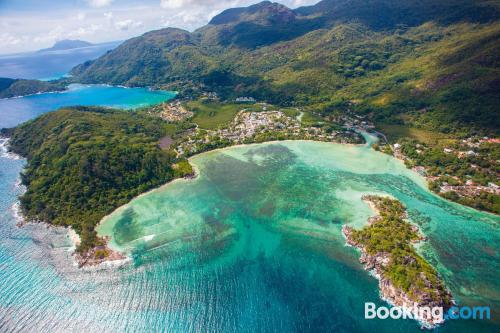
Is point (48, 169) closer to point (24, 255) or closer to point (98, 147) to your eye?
point (98, 147)

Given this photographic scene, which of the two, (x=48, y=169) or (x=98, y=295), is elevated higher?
(x=48, y=169)

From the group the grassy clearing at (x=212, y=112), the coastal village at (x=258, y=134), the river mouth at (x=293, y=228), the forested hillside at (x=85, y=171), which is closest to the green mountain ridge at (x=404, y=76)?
the grassy clearing at (x=212, y=112)

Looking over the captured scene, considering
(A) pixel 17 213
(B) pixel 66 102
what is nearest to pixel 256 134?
(A) pixel 17 213

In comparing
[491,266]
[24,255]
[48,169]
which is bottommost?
[491,266]

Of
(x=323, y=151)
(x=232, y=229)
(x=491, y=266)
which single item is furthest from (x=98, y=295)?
(x=323, y=151)

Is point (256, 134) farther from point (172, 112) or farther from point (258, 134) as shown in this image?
point (172, 112)

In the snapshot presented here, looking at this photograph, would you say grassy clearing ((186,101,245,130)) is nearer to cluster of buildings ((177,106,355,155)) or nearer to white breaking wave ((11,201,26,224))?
cluster of buildings ((177,106,355,155))
